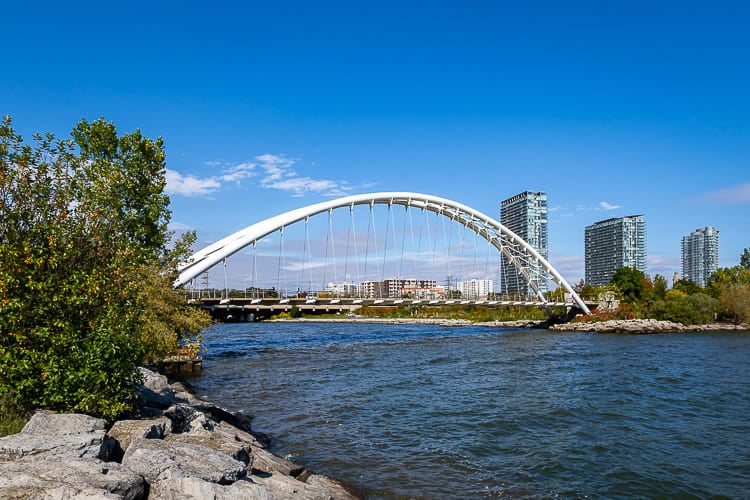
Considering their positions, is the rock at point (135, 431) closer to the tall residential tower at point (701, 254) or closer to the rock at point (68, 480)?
the rock at point (68, 480)

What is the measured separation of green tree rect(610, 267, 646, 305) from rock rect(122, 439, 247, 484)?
2405 inches

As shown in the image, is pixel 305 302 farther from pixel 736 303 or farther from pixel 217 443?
pixel 736 303


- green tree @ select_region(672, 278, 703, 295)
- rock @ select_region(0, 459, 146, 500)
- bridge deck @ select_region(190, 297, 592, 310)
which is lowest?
rock @ select_region(0, 459, 146, 500)

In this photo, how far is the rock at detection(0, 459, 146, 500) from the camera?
15.0 ft

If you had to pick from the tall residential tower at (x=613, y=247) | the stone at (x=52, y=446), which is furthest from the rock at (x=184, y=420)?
the tall residential tower at (x=613, y=247)

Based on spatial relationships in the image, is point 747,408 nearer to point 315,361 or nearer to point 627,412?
point 627,412

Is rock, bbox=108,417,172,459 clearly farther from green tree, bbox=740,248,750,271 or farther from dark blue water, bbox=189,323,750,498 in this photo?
green tree, bbox=740,248,750,271

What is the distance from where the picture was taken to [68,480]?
15.9ft

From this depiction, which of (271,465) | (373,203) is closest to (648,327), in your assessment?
(373,203)

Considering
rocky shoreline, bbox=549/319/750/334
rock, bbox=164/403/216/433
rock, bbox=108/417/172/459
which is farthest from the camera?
rocky shoreline, bbox=549/319/750/334

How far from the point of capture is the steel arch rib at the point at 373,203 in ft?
96.0

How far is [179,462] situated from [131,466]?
0.52 meters

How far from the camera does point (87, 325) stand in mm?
8359

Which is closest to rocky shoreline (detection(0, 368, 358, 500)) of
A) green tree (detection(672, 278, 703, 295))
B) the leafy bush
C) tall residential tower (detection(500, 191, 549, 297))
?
the leafy bush
